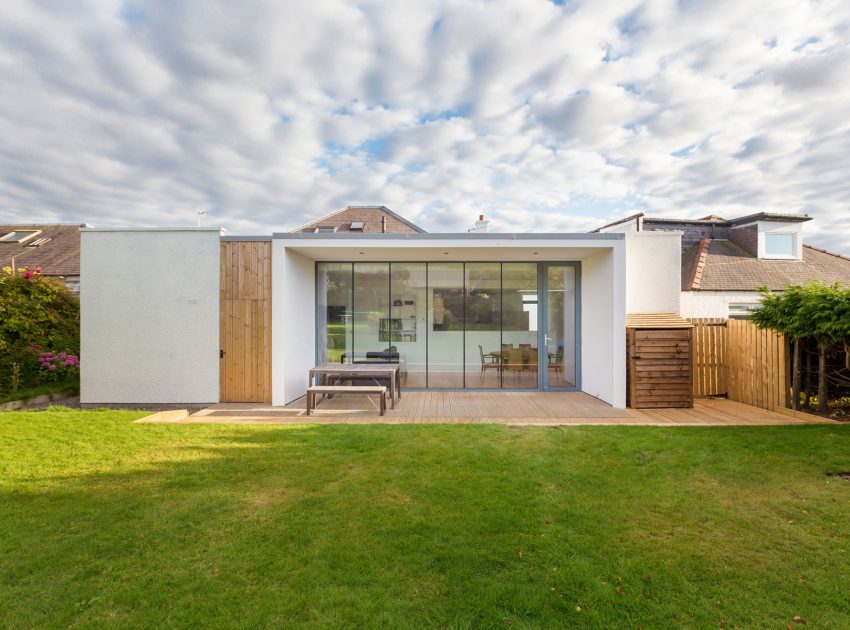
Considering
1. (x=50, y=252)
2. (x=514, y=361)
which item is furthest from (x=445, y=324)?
(x=50, y=252)

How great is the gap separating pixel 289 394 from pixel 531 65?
29.3 feet

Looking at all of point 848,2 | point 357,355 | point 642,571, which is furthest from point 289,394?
point 848,2

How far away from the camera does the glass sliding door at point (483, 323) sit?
33.7 ft

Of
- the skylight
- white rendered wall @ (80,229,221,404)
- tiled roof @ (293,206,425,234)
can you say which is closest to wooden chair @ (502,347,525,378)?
white rendered wall @ (80,229,221,404)

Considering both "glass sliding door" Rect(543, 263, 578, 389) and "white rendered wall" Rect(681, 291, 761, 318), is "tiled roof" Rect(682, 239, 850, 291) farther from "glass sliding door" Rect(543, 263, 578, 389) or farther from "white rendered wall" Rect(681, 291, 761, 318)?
"glass sliding door" Rect(543, 263, 578, 389)

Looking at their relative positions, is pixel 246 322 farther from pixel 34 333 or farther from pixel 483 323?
pixel 34 333

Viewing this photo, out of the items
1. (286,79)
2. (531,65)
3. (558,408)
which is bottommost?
(558,408)

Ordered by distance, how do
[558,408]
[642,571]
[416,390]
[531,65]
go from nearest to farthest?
[642,571] < [558,408] < [531,65] < [416,390]

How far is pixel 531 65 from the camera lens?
9.07 metres

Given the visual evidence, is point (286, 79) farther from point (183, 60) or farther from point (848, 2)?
point (848, 2)

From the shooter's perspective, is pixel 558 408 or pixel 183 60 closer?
pixel 558 408

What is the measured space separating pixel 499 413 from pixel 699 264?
12.6 metres

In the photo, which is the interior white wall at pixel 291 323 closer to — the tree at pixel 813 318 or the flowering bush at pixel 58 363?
the flowering bush at pixel 58 363

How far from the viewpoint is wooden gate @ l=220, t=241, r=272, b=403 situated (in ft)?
28.2
